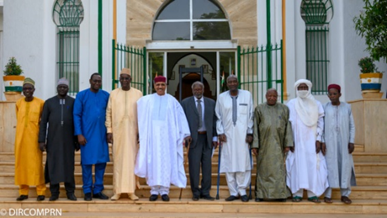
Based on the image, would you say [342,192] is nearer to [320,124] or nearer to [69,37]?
[320,124]

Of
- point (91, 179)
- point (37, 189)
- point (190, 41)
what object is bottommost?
point (37, 189)

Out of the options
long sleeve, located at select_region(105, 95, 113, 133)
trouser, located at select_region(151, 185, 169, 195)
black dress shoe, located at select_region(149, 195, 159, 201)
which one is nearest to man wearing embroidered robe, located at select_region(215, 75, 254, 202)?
trouser, located at select_region(151, 185, 169, 195)

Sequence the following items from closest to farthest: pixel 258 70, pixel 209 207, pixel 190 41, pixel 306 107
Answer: pixel 209 207, pixel 306 107, pixel 258 70, pixel 190 41

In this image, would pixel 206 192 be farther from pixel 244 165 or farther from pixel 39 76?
pixel 39 76

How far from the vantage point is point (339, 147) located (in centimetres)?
636

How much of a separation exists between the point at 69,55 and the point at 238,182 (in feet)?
19.8

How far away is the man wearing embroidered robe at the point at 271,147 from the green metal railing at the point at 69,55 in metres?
5.63

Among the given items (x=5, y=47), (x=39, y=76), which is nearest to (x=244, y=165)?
(x=39, y=76)

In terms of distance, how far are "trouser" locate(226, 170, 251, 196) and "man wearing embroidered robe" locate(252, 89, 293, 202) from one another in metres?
0.15

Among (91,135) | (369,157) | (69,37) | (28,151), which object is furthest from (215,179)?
(69,37)

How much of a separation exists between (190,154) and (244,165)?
80 cm

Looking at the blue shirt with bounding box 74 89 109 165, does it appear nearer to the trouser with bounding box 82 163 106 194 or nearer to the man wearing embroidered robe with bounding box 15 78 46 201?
the trouser with bounding box 82 163 106 194

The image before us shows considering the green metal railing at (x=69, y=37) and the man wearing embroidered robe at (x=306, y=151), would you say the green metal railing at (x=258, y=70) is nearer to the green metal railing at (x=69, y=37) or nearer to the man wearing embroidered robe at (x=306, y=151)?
the man wearing embroidered robe at (x=306, y=151)

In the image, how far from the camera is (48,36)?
34.1ft
